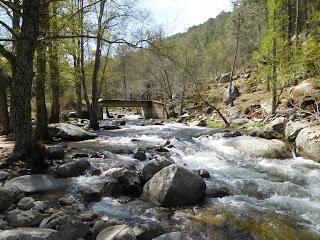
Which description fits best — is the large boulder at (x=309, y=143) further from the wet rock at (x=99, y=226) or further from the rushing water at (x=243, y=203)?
the wet rock at (x=99, y=226)

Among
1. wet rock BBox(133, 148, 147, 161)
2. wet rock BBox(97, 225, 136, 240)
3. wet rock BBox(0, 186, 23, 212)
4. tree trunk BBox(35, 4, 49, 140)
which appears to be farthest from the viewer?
tree trunk BBox(35, 4, 49, 140)

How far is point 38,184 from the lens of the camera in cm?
837

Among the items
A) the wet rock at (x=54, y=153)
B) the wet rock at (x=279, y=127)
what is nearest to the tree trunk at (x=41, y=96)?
the wet rock at (x=54, y=153)

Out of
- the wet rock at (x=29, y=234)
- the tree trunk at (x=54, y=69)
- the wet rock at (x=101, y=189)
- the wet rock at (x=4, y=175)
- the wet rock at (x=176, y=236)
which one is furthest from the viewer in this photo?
the tree trunk at (x=54, y=69)

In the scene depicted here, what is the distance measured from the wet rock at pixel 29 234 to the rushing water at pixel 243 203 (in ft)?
6.34

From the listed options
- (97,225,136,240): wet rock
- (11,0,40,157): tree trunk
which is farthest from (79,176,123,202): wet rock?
(11,0,40,157): tree trunk

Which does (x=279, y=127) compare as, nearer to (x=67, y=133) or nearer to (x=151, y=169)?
(x=151, y=169)

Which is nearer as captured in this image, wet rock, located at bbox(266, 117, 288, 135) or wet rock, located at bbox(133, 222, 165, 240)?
wet rock, located at bbox(133, 222, 165, 240)

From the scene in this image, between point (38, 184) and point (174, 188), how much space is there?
128 inches

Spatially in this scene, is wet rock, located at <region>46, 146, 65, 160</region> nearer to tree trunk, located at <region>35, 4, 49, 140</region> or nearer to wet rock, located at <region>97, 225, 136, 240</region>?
tree trunk, located at <region>35, 4, 49, 140</region>

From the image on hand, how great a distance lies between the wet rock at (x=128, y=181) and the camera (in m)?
8.48

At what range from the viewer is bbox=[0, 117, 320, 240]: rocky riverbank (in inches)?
242

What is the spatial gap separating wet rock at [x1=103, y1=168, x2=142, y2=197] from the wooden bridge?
25603mm

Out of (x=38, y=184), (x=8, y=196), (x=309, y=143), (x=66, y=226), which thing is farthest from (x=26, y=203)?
(x=309, y=143)
